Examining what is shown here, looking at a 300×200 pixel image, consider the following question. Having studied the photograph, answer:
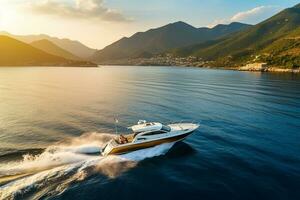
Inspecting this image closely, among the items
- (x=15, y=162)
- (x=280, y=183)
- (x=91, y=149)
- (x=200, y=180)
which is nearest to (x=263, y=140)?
(x=280, y=183)

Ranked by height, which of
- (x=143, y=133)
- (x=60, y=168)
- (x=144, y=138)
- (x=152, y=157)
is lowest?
(x=152, y=157)

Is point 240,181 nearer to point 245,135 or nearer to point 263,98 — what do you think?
point 245,135

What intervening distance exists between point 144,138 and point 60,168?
11.6 meters

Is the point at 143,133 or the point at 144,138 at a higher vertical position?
the point at 143,133

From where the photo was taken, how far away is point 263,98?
282ft

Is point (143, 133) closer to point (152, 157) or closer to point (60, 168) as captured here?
point (152, 157)

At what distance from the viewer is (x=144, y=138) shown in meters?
40.4

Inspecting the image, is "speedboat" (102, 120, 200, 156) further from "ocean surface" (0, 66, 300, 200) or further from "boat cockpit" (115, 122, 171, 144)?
"ocean surface" (0, 66, 300, 200)

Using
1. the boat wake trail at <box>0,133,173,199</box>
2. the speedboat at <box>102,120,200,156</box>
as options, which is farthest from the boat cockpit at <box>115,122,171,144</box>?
the boat wake trail at <box>0,133,173,199</box>

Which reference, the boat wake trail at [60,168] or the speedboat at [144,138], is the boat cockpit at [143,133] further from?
the boat wake trail at [60,168]

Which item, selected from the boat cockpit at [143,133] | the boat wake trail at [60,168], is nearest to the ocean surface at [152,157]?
the boat wake trail at [60,168]

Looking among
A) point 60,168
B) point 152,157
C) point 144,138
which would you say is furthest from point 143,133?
point 60,168

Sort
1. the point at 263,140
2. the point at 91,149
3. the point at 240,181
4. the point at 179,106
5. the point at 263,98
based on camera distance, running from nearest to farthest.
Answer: the point at 240,181, the point at 91,149, the point at 263,140, the point at 179,106, the point at 263,98

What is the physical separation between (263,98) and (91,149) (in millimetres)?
60861
